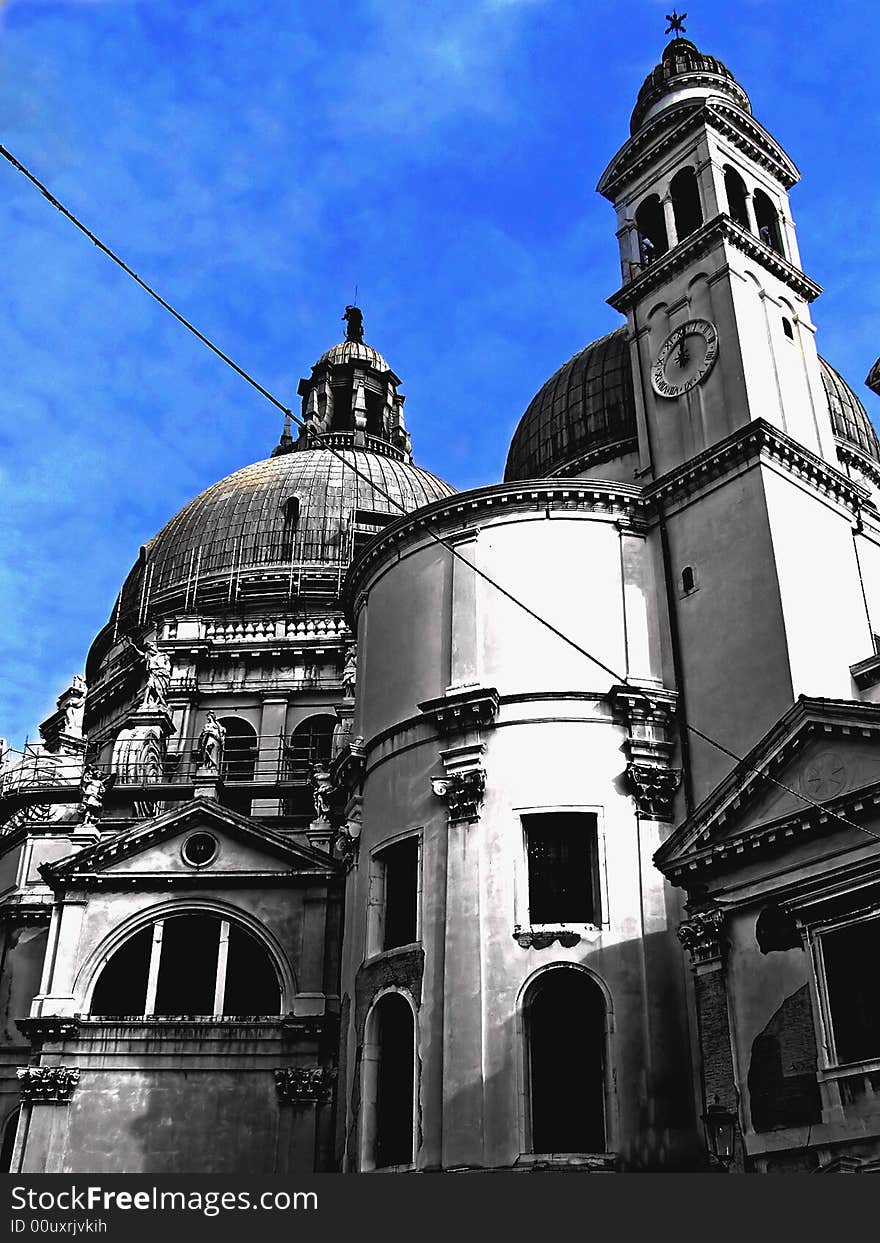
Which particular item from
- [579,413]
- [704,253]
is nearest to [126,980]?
[579,413]

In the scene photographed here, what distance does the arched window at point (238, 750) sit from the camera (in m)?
45.9

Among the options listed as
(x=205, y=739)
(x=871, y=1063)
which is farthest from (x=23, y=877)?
(x=871, y=1063)

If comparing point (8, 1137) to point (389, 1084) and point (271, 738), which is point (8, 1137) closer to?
point (389, 1084)

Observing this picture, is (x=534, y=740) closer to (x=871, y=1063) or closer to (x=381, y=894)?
(x=381, y=894)

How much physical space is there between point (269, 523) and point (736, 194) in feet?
93.0

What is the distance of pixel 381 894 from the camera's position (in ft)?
96.5

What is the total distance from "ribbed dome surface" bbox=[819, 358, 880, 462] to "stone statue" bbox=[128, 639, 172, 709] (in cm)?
2487

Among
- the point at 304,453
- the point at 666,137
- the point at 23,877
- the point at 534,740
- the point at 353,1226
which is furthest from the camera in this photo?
the point at 304,453

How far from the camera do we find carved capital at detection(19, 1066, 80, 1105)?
103 feet

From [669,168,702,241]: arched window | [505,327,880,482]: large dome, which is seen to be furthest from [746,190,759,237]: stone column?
[505,327,880,482]: large dome

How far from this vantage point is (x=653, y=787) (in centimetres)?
2814

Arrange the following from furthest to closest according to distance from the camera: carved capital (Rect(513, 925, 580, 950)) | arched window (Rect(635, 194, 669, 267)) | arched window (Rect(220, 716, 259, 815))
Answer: arched window (Rect(220, 716, 259, 815)) → arched window (Rect(635, 194, 669, 267)) → carved capital (Rect(513, 925, 580, 950))

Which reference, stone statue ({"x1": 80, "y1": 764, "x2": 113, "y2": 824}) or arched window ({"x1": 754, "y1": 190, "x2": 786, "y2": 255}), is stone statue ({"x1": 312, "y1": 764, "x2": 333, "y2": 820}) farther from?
arched window ({"x1": 754, "y1": 190, "x2": 786, "y2": 255})

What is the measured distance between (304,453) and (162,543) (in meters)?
9.34
